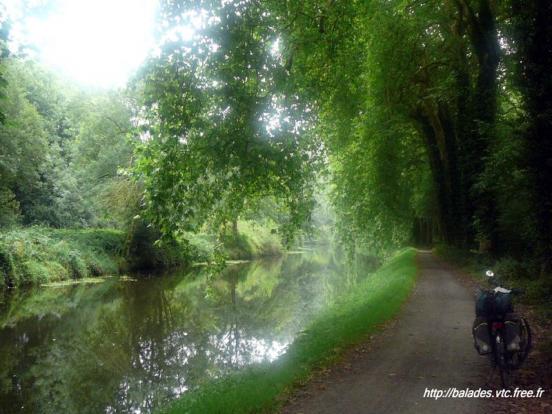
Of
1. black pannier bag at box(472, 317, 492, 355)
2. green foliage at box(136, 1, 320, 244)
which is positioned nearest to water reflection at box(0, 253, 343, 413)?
green foliage at box(136, 1, 320, 244)

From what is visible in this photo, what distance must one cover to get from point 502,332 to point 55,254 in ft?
91.0

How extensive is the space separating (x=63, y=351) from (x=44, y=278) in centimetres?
1360

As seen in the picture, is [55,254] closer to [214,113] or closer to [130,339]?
[130,339]

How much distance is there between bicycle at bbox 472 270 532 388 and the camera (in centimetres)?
733

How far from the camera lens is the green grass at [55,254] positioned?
2553 cm

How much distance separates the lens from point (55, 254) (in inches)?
1145

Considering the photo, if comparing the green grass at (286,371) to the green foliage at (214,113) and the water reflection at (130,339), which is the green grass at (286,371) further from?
the green foliage at (214,113)

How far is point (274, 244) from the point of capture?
58156mm

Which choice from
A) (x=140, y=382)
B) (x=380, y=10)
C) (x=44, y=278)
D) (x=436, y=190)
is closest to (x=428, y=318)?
(x=140, y=382)

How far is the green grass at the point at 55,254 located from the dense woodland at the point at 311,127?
2019mm

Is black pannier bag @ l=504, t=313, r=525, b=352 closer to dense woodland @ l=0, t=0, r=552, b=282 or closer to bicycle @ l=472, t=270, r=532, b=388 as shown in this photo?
bicycle @ l=472, t=270, r=532, b=388

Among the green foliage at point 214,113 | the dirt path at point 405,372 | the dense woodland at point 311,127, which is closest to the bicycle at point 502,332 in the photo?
the dirt path at point 405,372

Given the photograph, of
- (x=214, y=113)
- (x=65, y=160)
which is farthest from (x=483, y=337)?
(x=65, y=160)

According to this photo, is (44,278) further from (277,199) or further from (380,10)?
(380,10)
